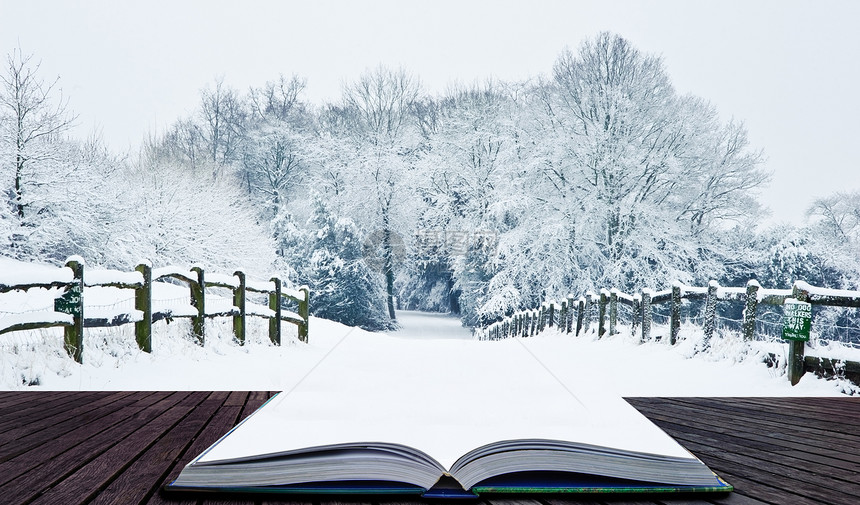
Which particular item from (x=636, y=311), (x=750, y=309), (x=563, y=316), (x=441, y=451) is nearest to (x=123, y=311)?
(x=441, y=451)

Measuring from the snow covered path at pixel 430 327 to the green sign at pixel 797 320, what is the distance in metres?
16.1

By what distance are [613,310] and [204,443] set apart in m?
8.92

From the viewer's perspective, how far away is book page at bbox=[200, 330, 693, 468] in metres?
1.07

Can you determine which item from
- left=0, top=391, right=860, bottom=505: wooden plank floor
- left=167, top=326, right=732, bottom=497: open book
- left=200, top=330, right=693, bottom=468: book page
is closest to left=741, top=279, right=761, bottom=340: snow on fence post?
left=0, top=391, right=860, bottom=505: wooden plank floor

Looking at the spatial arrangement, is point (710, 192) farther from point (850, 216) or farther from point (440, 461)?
point (440, 461)

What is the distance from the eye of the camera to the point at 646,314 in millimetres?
7926

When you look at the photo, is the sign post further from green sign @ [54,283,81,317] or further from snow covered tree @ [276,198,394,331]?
snow covered tree @ [276,198,394,331]

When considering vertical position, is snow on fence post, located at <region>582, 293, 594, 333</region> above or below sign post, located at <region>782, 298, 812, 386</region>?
below

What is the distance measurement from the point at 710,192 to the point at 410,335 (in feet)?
37.3

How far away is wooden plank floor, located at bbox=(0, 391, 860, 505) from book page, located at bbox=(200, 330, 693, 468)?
0.37 feet

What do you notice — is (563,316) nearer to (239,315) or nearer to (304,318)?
(304,318)

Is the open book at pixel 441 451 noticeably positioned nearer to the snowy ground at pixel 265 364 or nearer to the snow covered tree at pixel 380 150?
the snowy ground at pixel 265 364

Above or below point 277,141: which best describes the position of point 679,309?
below

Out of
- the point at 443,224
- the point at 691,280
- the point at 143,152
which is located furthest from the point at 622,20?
the point at 143,152
